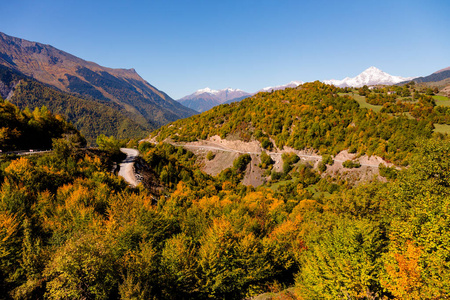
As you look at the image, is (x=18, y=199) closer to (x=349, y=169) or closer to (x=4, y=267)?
(x=4, y=267)

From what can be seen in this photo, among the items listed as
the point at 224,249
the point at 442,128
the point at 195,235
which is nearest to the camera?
the point at 224,249

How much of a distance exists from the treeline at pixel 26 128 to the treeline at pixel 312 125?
256 feet

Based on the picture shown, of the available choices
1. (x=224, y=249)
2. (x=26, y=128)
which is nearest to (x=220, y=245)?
(x=224, y=249)

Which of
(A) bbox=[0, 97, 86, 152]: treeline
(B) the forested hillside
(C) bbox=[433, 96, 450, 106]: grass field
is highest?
(A) bbox=[0, 97, 86, 152]: treeline

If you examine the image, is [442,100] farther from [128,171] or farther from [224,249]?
[128,171]

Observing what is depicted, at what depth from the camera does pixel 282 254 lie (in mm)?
27141

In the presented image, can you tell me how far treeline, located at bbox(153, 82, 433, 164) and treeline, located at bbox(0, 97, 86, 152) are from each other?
78.2 metres

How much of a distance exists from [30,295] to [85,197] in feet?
62.0

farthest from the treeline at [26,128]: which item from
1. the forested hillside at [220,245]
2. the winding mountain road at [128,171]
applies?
the winding mountain road at [128,171]

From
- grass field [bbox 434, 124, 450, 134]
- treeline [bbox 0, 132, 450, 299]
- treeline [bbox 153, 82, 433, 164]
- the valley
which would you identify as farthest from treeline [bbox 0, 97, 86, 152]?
grass field [bbox 434, 124, 450, 134]

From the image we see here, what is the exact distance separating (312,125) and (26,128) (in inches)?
4647

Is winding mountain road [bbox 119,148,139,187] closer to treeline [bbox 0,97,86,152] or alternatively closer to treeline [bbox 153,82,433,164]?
treeline [bbox 0,97,86,152]

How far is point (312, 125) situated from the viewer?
109m

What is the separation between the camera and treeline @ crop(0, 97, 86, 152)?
5525 centimetres
